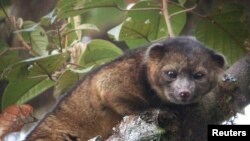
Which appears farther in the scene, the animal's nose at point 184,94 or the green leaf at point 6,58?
the green leaf at point 6,58

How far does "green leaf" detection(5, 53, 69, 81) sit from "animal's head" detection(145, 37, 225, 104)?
0.70 metres

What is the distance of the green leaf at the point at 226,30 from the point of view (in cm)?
522

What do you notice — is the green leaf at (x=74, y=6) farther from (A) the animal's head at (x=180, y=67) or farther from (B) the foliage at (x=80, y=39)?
(A) the animal's head at (x=180, y=67)

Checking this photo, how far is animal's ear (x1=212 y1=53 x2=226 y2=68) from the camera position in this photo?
481 centimetres

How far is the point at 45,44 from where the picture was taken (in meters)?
5.45

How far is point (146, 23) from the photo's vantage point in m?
5.09

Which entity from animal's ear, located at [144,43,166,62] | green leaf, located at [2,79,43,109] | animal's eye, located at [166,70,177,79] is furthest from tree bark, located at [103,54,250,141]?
green leaf, located at [2,79,43,109]

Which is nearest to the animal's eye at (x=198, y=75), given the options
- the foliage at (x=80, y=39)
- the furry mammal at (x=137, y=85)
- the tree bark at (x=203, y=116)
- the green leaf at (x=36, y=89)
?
the furry mammal at (x=137, y=85)

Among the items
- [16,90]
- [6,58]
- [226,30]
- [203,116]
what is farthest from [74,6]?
[203,116]

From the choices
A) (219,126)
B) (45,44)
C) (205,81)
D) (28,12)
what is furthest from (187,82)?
(28,12)

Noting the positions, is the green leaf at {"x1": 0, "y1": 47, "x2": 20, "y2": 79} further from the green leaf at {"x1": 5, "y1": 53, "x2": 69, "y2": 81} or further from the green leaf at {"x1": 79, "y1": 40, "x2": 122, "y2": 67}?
the green leaf at {"x1": 79, "y1": 40, "x2": 122, "y2": 67}

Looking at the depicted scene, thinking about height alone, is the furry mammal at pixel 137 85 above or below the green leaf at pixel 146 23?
below

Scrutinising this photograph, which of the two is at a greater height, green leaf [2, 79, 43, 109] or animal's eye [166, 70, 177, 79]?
animal's eye [166, 70, 177, 79]

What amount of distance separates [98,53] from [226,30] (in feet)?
3.65
